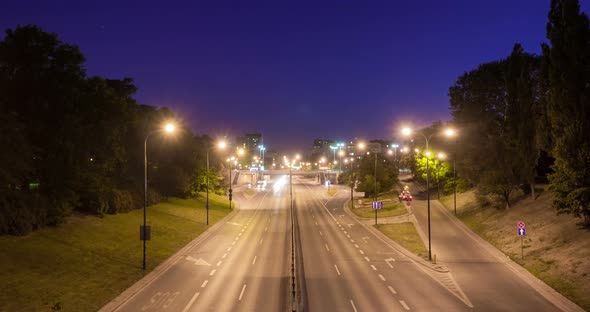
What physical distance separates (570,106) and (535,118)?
18.8 meters

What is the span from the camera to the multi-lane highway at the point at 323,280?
72.7 feet

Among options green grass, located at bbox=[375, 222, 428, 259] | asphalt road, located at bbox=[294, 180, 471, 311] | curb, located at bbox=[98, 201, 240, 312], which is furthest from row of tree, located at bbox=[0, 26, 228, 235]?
green grass, located at bbox=[375, 222, 428, 259]

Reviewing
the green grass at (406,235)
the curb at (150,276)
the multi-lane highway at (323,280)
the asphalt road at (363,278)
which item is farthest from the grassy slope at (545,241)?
the curb at (150,276)

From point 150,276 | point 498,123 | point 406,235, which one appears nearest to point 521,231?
point 406,235

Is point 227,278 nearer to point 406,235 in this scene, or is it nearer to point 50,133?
point 50,133

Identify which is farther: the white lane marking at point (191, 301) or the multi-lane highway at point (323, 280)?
the multi-lane highway at point (323, 280)

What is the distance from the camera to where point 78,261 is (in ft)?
93.4

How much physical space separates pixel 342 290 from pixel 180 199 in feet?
172

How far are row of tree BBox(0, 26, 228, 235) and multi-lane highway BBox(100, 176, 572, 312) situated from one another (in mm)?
10744

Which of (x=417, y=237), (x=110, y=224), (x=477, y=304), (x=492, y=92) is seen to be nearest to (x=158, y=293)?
(x=477, y=304)

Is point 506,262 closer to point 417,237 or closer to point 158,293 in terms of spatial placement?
point 417,237

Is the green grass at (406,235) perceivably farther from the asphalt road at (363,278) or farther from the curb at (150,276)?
the curb at (150,276)

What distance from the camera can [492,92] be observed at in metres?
66.4

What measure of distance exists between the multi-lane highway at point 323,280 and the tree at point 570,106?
7.14 metres
